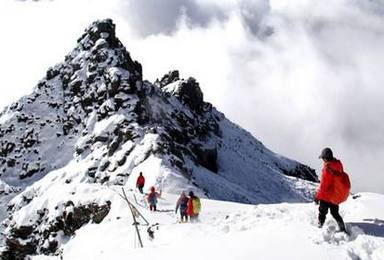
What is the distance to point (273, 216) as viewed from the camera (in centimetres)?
1834

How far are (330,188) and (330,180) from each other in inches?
7.9

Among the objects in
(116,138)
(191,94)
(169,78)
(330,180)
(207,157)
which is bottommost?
(330,180)

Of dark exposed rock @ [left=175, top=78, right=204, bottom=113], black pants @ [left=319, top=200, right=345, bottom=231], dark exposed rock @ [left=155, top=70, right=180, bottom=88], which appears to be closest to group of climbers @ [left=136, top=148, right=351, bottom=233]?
black pants @ [left=319, top=200, right=345, bottom=231]

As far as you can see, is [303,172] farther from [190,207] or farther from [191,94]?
[190,207]

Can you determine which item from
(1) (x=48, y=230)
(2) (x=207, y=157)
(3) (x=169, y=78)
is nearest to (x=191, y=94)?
(3) (x=169, y=78)

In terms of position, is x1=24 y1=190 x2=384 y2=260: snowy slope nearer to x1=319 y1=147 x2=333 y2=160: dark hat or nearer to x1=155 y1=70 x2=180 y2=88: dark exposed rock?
x1=319 y1=147 x2=333 y2=160: dark hat

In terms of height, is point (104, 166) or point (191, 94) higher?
point (191, 94)

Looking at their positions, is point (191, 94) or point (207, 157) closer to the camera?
point (207, 157)

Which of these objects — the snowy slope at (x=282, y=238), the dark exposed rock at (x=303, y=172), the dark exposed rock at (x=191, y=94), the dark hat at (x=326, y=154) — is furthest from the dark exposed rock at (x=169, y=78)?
the dark hat at (x=326, y=154)

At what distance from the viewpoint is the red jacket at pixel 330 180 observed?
600 inches

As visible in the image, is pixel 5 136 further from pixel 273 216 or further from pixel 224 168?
pixel 273 216

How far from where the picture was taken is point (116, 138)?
8850 centimetres

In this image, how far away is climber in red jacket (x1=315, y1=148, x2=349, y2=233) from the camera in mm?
15180

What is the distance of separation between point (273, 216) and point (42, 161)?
9651cm
